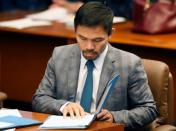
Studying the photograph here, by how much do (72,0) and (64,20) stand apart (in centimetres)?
74

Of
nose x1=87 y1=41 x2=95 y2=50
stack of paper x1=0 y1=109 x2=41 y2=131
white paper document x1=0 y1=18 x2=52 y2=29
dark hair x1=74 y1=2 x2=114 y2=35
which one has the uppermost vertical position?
dark hair x1=74 y1=2 x2=114 y2=35

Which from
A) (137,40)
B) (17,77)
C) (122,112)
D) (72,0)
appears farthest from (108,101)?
(72,0)

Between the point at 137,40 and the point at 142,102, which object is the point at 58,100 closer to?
the point at 142,102

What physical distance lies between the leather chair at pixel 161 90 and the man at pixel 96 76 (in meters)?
0.10

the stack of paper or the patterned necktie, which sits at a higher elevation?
the patterned necktie

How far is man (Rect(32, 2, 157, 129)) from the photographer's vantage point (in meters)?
2.96

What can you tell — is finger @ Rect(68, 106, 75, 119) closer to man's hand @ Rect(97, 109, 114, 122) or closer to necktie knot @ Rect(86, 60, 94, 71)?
man's hand @ Rect(97, 109, 114, 122)

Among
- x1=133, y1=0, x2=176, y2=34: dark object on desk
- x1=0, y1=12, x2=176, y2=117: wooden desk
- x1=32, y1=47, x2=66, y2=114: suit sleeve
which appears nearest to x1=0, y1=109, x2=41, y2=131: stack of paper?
x1=32, y1=47, x2=66, y2=114: suit sleeve

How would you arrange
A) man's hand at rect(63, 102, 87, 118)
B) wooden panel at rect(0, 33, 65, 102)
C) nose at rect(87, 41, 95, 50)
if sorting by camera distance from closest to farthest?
man's hand at rect(63, 102, 87, 118)
nose at rect(87, 41, 95, 50)
wooden panel at rect(0, 33, 65, 102)

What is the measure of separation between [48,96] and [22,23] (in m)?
2.26

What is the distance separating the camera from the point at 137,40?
4531 mm

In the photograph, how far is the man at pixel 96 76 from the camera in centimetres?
296

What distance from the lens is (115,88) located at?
10.1 feet

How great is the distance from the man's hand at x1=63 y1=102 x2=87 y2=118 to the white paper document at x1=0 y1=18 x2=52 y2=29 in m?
2.43
